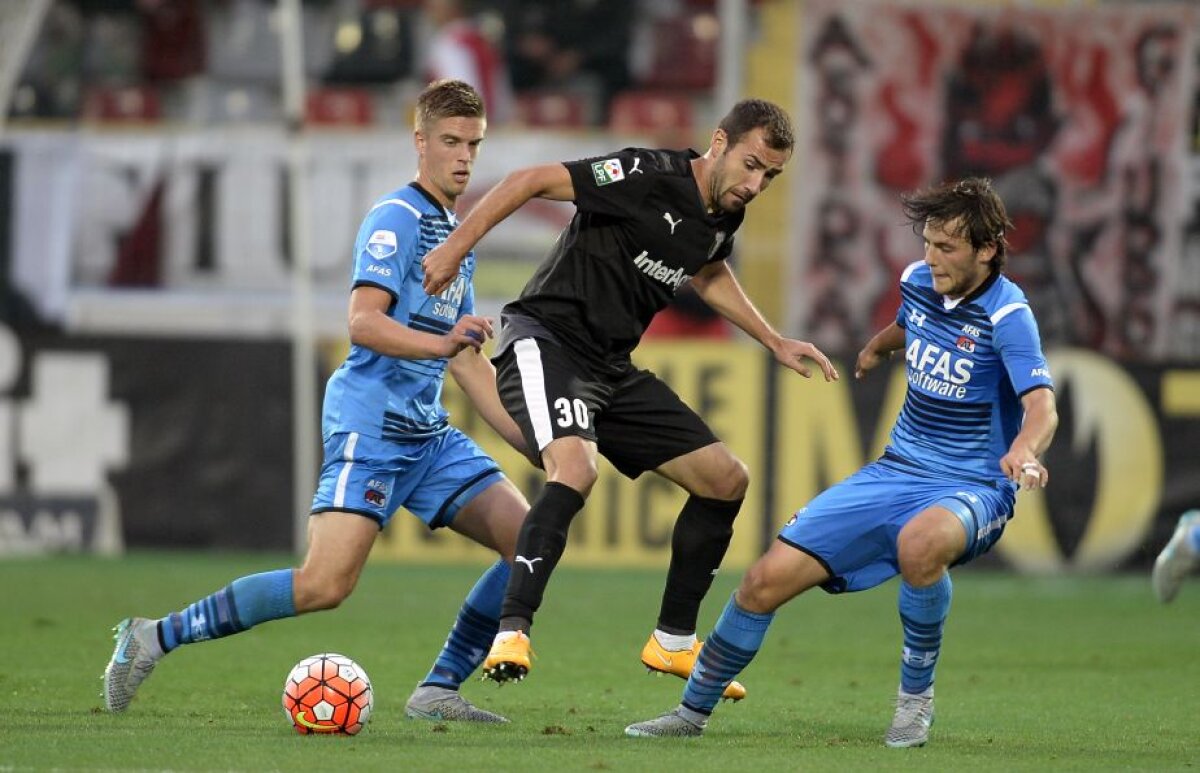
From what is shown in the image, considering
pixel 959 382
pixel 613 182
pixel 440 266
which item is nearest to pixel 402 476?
pixel 440 266

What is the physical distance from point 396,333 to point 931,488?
2051mm

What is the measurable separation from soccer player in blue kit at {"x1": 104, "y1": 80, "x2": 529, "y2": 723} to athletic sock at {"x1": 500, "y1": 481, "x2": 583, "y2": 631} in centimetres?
52

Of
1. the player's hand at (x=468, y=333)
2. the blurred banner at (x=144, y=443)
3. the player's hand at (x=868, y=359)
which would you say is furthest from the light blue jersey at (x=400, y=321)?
the blurred banner at (x=144, y=443)

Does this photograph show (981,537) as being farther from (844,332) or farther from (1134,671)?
(844,332)

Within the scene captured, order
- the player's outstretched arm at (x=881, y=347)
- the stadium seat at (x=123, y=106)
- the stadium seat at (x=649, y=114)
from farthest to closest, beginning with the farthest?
the stadium seat at (x=123, y=106) → the stadium seat at (x=649, y=114) → the player's outstretched arm at (x=881, y=347)

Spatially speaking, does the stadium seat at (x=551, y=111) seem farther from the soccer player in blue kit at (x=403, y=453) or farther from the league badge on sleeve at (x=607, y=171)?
the league badge on sleeve at (x=607, y=171)

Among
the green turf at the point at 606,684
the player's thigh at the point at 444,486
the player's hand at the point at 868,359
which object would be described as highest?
the player's hand at the point at 868,359

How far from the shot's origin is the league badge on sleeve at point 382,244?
6.97 m

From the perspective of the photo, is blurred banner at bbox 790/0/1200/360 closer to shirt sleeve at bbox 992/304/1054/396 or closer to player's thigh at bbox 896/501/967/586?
shirt sleeve at bbox 992/304/1054/396

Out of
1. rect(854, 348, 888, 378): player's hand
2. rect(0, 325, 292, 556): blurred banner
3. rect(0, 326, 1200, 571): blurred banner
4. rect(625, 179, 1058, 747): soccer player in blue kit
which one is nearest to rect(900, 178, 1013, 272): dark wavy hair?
rect(625, 179, 1058, 747): soccer player in blue kit

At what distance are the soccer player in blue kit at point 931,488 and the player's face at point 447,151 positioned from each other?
1711mm

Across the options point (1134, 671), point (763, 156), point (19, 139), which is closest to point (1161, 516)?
point (1134, 671)

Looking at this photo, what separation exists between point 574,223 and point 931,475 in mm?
1684

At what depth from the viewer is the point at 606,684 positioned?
8.80 m
